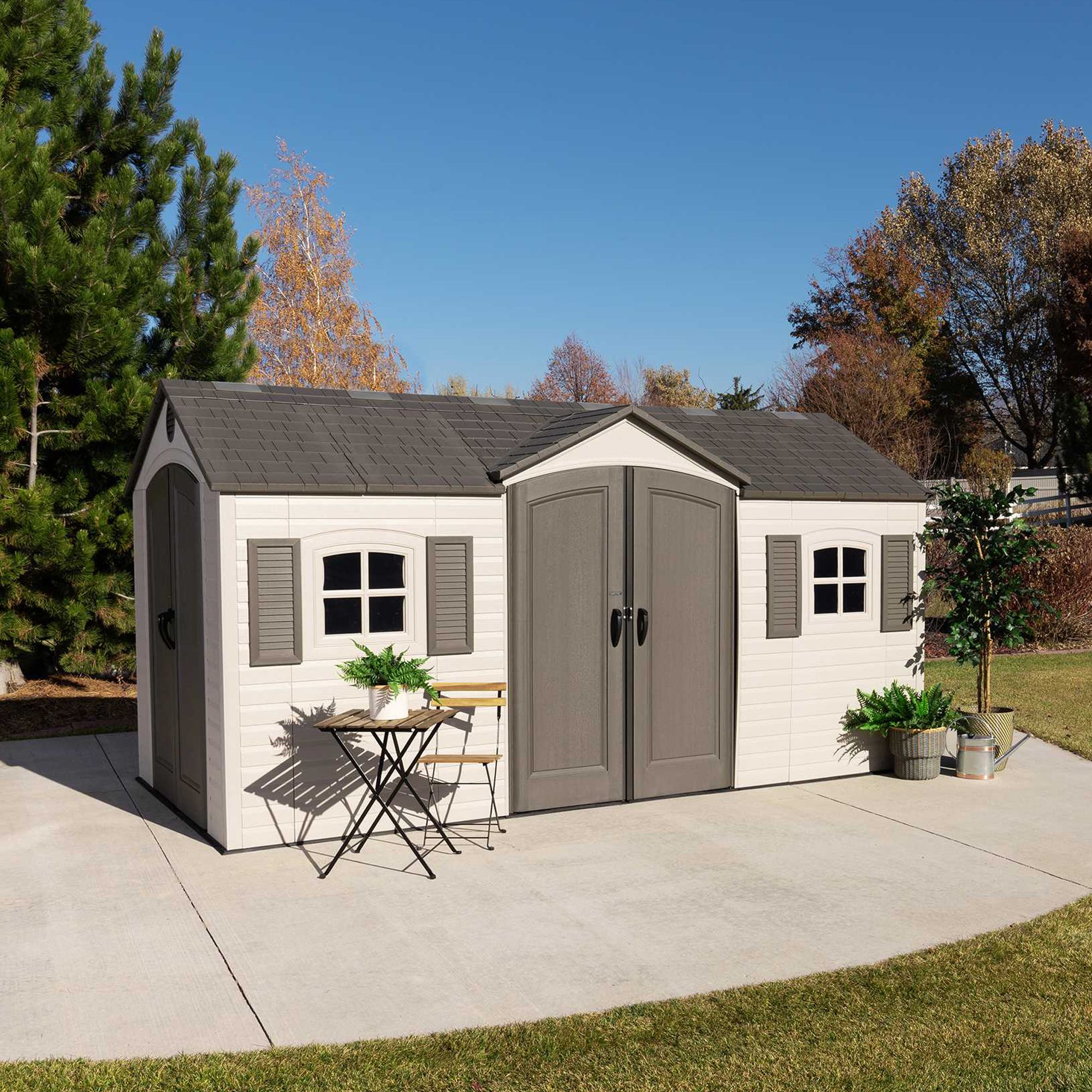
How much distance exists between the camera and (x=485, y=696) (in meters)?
7.11

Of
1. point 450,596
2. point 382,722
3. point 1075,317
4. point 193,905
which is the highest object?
point 1075,317

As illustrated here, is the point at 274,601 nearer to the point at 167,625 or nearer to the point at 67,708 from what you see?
Result: the point at 167,625

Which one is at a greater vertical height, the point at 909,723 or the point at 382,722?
the point at 382,722

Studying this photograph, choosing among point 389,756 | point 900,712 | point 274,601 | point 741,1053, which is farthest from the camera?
point 900,712

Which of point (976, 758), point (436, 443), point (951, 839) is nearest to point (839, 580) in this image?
point (976, 758)

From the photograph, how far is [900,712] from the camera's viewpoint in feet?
27.7

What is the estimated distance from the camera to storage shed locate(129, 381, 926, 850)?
658cm

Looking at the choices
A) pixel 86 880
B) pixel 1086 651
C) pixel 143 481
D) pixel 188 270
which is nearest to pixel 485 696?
pixel 86 880

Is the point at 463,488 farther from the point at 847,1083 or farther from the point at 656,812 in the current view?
the point at 847,1083

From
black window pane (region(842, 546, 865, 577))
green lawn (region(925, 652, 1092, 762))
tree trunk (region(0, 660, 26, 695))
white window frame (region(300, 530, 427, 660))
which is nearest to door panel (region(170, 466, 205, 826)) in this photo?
white window frame (region(300, 530, 427, 660))

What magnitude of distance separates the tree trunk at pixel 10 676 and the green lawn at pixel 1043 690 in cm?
1061

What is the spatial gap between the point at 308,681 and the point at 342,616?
46 centimetres

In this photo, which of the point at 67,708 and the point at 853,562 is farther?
the point at 67,708

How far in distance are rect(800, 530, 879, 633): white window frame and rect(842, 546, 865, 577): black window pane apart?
0.11 ft
